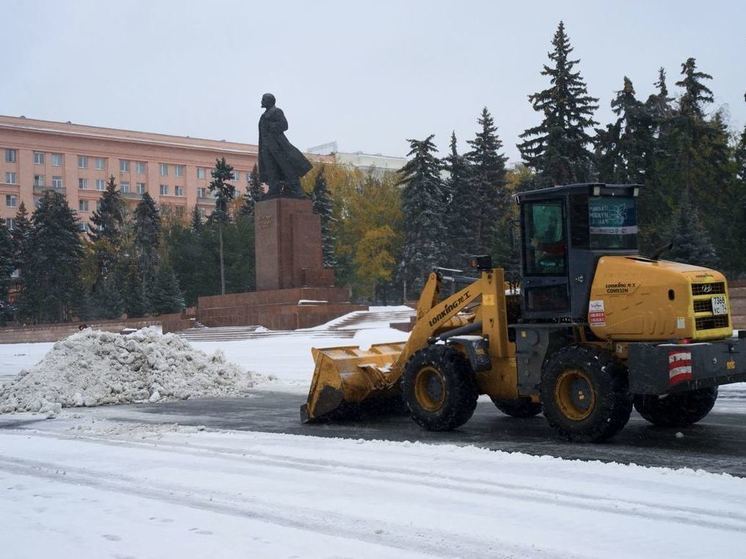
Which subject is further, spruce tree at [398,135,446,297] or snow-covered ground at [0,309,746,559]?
spruce tree at [398,135,446,297]

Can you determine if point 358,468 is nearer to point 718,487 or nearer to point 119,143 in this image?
point 718,487

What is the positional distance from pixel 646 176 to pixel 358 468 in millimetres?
43983

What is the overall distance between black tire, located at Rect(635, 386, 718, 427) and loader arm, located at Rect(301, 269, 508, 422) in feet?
5.98

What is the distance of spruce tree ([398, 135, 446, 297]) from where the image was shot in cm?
6294

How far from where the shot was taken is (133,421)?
13.5 m

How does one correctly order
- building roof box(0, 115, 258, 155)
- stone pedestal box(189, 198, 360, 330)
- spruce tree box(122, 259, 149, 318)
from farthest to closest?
1. building roof box(0, 115, 258, 155)
2. spruce tree box(122, 259, 149, 318)
3. stone pedestal box(189, 198, 360, 330)

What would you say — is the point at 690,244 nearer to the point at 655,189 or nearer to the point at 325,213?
the point at 655,189

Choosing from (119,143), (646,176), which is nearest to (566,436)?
(646,176)

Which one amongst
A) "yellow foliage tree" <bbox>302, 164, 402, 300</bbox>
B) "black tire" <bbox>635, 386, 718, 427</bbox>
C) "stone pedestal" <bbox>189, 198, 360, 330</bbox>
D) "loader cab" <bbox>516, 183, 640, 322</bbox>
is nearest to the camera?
"loader cab" <bbox>516, 183, 640, 322</bbox>

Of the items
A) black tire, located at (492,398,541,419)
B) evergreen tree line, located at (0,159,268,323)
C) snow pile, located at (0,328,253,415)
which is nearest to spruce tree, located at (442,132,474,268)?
evergreen tree line, located at (0,159,268,323)

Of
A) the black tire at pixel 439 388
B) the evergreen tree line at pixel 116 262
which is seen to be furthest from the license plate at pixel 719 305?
the evergreen tree line at pixel 116 262

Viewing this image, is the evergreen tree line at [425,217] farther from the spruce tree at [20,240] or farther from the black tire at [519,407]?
the black tire at [519,407]

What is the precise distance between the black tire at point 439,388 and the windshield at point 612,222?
2172 millimetres

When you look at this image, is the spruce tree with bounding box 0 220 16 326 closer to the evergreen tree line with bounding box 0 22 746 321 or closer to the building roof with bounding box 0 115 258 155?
the evergreen tree line with bounding box 0 22 746 321
